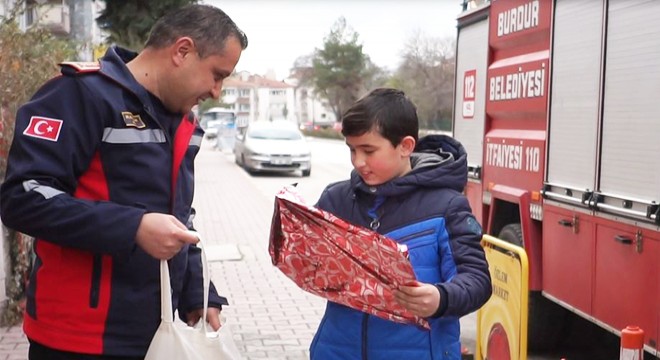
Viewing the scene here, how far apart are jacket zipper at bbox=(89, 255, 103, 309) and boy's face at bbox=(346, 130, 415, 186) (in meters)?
0.87

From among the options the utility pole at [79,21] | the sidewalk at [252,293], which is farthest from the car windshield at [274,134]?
the utility pole at [79,21]

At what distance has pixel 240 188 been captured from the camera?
69.3 feet

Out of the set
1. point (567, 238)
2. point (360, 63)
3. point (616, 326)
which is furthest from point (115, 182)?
point (360, 63)

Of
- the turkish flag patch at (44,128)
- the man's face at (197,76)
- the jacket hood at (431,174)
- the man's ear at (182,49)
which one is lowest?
the jacket hood at (431,174)

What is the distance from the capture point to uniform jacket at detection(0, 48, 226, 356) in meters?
2.33

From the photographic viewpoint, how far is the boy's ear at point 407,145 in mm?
2863

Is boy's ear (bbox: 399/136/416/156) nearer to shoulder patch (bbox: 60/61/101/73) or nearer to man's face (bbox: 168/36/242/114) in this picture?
man's face (bbox: 168/36/242/114)

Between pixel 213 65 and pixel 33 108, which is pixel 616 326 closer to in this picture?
pixel 213 65

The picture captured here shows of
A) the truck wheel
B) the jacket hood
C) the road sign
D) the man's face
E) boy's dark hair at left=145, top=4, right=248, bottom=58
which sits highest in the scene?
boy's dark hair at left=145, top=4, right=248, bottom=58

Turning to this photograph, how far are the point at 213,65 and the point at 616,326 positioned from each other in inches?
116

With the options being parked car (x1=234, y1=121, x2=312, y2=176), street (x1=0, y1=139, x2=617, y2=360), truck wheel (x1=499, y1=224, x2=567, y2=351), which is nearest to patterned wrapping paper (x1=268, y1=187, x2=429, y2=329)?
street (x1=0, y1=139, x2=617, y2=360)

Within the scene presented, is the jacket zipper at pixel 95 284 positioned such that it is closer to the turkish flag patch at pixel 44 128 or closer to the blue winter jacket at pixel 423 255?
the turkish flag patch at pixel 44 128

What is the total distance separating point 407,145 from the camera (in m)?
2.88

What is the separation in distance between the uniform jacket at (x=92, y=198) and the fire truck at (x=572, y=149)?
2.60m
